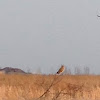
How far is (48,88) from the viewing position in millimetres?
13250

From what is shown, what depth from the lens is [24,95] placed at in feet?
48.3

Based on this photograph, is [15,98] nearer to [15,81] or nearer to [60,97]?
[60,97]

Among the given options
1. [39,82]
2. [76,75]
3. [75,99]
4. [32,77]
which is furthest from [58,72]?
[76,75]

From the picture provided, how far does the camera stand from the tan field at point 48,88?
14.3m

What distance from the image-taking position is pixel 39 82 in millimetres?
18000

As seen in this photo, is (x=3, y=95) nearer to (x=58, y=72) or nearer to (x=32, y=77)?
(x=58, y=72)

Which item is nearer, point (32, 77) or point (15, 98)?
point (15, 98)

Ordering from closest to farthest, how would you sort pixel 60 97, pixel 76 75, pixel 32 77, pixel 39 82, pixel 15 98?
pixel 60 97, pixel 15 98, pixel 39 82, pixel 32 77, pixel 76 75

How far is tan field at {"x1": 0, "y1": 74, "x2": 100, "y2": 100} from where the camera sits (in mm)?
14256

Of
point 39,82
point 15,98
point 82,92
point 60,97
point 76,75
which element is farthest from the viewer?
point 76,75

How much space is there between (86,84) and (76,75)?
3031mm

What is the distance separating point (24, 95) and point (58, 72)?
130 centimetres

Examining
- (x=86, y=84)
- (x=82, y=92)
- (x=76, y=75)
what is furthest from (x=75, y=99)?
(x=76, y=75)

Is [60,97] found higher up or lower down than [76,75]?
lower down
